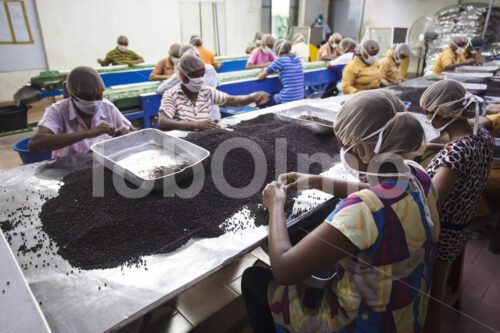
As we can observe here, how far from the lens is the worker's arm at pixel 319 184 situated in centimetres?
127

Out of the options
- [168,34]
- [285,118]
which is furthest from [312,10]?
[285,118]

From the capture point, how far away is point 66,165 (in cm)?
173

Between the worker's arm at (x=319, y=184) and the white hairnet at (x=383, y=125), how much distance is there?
1.06 feet

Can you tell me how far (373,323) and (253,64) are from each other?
18.5ft

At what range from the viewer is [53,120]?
1971 millimetres

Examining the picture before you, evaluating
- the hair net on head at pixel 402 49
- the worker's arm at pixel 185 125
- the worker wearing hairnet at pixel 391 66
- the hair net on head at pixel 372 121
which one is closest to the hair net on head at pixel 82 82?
the worker's arm at pixel 185 125

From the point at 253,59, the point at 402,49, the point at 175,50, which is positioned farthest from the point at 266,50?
the point at 402,49

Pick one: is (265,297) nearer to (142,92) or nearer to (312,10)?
(142,92)

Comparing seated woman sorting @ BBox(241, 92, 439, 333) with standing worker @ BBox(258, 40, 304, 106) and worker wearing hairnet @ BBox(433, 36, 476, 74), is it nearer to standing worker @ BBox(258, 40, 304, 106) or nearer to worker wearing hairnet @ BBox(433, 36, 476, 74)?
standing worker @ BBox(258, 40, 304, 106)

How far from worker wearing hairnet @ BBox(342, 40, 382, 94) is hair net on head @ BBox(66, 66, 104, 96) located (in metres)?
3.02

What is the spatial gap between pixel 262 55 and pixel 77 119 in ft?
15.2

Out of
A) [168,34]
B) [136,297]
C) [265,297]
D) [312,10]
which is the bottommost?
[265,297]

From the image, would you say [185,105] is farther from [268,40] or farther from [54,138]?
[268,40]

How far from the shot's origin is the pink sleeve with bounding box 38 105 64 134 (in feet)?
6.36
